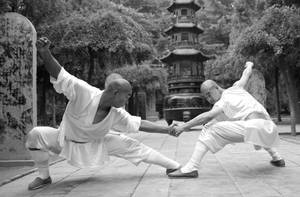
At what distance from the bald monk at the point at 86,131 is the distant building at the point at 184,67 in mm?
13035

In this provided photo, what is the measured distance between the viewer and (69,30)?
448 inches

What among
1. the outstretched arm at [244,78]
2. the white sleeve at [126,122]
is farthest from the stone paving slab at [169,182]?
the outstretched arm at [244,78]

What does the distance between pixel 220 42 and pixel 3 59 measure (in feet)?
97.2

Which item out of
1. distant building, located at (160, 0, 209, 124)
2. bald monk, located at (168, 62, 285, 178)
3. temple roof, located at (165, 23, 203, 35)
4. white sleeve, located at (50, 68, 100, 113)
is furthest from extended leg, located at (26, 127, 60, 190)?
temple roof, located at (165, 23, 203, 35)

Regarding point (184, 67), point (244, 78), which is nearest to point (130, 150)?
point (244, 78)

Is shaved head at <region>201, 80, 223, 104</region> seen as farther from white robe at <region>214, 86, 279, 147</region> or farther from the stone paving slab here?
the stone paving slab

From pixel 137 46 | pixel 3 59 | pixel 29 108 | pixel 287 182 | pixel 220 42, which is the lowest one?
pixel 287 182

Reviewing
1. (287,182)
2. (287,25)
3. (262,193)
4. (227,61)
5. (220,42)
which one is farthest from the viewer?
(220,42)

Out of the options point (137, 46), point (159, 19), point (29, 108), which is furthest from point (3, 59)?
point (159, 19)

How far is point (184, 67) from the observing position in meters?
19.9

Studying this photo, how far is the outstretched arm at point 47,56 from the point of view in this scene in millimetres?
4090

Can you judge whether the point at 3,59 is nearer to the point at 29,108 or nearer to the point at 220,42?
the point at 29,108

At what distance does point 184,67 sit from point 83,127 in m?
15.7

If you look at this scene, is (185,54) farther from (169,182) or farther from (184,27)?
(169,182)
